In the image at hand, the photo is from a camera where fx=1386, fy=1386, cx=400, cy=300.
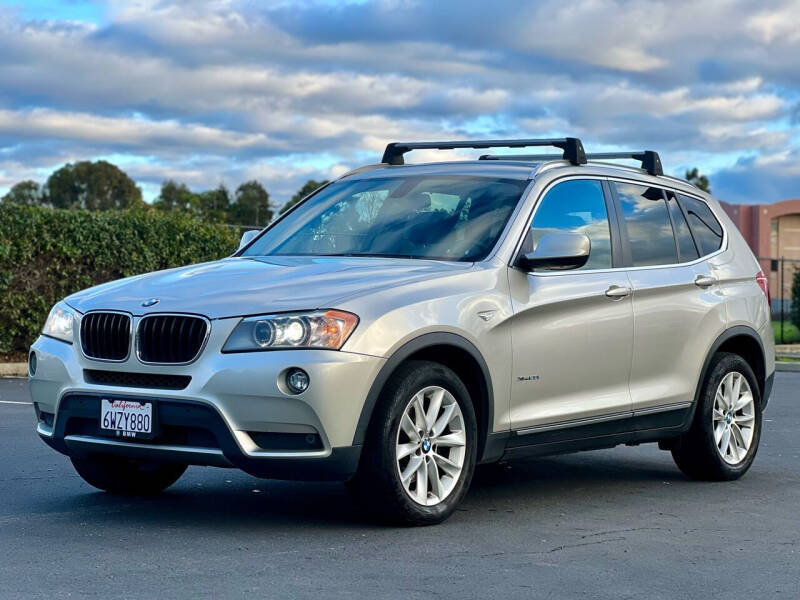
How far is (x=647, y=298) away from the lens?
793cm

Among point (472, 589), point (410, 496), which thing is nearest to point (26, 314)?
point (410, 496)

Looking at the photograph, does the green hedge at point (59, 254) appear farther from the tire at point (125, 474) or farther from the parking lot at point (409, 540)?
the tire at point (125, 474)

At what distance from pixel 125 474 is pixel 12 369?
440 inches

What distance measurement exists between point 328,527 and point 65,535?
1.22 metres

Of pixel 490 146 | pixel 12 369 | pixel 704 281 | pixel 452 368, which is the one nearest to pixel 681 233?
pixel 704 281

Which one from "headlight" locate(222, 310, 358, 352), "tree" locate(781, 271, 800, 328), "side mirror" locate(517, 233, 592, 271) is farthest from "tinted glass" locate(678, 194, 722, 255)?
"tree" locate(781, 271, 800, 328)

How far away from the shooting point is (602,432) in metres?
7.67

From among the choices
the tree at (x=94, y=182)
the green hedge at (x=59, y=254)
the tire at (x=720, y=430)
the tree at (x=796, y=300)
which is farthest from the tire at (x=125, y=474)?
the tree at (x=94, y=182)

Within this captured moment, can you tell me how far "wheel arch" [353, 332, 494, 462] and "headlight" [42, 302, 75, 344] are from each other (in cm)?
161

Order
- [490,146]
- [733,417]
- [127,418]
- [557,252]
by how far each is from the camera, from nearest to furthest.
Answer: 1. [127,418]
2. [557,252]
3. [490,146]
4. [733,417]

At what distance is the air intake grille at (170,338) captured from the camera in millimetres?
6285

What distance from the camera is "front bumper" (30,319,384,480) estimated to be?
6.09 meters

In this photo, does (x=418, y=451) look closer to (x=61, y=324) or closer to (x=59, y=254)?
(x=61, y=324)

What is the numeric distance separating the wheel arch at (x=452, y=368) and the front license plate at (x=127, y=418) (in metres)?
0.96
